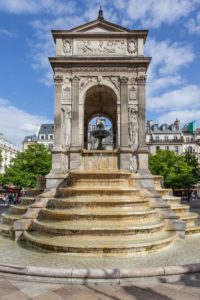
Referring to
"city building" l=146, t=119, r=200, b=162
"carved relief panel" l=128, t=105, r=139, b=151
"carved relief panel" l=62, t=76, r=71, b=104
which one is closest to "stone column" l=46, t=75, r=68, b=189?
"carved relief panel" l=62, t=76, r=71, b=104

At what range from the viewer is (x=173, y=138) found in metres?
80.9

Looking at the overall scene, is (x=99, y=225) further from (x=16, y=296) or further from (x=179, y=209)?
(x=179, y=209)

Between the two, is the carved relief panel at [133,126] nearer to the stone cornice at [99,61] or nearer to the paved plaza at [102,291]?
the stone cornice at [99,61]

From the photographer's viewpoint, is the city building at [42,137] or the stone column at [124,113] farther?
the city building at [42,137]

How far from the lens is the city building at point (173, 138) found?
7888 centimetres

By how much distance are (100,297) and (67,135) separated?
1359 centimetres

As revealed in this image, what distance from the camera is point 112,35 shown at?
66.9ft

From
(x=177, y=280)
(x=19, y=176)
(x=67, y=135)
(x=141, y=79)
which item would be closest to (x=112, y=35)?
(x=141, y=79)

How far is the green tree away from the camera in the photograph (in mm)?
41781

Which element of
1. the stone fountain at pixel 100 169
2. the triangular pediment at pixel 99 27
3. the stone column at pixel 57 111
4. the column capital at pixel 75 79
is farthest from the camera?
the triangular pediment at pixel 99 27

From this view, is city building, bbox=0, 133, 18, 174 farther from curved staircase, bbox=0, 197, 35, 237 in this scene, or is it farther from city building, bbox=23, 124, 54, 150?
curved staircase, bbox=0, 197, 35, 237

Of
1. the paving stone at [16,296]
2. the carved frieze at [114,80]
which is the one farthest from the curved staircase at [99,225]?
the carved frieze at [114,80]

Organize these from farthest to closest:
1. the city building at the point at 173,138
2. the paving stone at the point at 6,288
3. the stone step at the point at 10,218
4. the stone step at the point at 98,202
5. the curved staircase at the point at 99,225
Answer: the city building at the point at 173,138
the stone step at the point at 10,218
the stone step at the point at 98,202
the curved staircase at the point at 99,225
the paving stone at the point at 6,288

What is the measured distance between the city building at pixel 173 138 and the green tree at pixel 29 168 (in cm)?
3971
